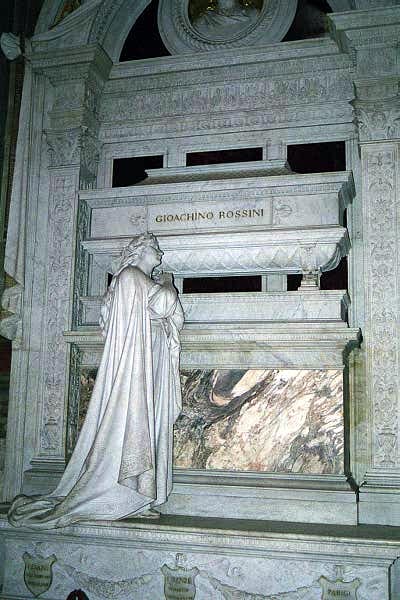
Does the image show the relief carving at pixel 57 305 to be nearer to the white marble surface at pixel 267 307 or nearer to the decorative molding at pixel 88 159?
the decorative molding at pixel 88 159

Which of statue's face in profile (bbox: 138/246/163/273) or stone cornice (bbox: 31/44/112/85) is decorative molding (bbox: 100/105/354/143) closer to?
stone cornice (bbox: 31/44/112/85)

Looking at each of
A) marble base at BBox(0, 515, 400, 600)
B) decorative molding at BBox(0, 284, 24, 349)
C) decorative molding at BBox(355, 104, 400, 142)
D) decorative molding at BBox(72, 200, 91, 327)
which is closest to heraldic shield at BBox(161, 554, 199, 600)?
marble base at BBox(0, 515, 400, 600)

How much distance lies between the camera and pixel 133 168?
6844 millimetres

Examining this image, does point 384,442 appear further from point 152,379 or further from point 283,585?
point 152,379

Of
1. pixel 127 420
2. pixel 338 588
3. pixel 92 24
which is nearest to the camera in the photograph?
pixel 338 588

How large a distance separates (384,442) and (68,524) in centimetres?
237

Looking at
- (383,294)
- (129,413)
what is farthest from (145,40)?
(129,413)

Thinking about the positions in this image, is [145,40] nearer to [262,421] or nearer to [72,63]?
[72,63]

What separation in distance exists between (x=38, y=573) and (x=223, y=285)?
8.76 ft

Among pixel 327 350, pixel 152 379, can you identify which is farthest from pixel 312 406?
pixel 152 379

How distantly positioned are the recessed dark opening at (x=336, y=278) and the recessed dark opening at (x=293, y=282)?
0.62 feet

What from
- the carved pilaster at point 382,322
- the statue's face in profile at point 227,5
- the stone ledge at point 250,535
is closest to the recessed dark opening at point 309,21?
the statue's face in profile at point 227,5

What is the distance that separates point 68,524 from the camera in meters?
5.21

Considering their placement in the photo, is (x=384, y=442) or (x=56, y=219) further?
(x=56, y=219)
